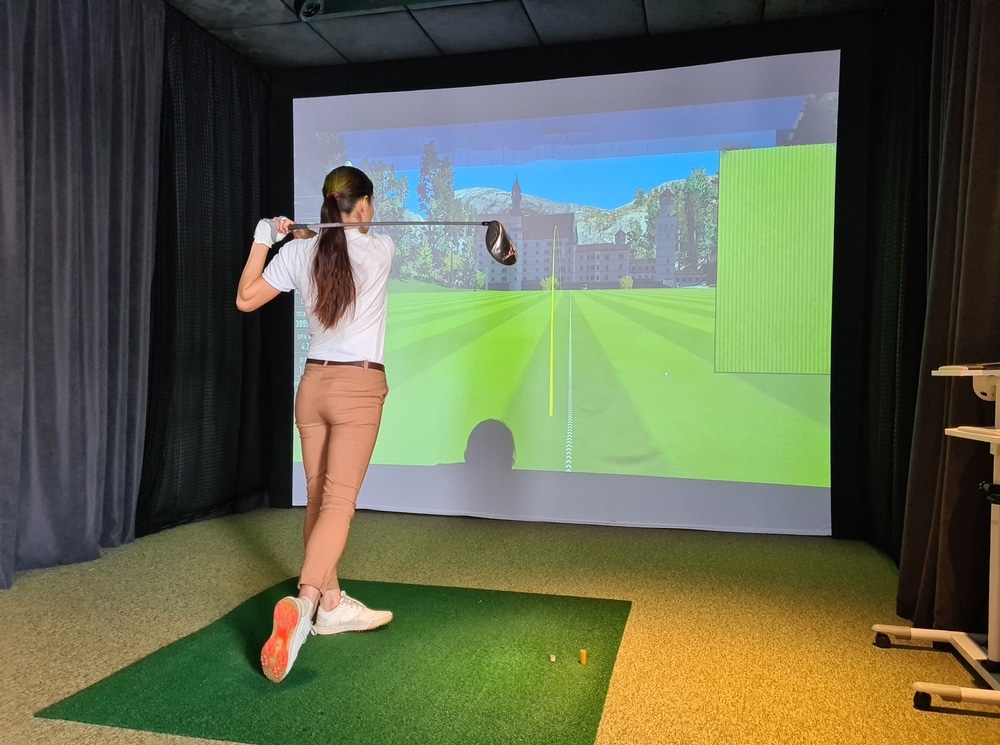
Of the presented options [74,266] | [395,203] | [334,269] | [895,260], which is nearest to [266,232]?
[334,269]

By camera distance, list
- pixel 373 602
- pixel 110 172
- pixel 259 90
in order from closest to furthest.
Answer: pixel 373 602 → pixel 110 172 → pixel 259 90

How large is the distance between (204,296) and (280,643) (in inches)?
102

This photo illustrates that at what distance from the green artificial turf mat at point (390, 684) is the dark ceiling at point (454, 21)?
9.33 feet

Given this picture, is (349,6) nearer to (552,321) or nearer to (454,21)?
(454,21)

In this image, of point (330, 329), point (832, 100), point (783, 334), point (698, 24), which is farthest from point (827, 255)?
point (330, 329)

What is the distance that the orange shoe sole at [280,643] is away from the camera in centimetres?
182

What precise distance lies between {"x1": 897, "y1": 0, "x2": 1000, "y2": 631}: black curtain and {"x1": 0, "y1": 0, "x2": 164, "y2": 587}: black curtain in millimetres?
3253

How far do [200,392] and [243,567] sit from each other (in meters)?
1.24

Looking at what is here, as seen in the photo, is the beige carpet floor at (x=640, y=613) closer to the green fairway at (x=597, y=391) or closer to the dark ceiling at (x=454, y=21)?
the green fairway at (x=597, y=391)

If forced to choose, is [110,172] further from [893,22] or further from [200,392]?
[893,22]

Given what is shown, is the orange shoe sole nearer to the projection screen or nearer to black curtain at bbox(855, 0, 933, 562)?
the projection screen

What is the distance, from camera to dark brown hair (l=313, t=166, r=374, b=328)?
203 cm

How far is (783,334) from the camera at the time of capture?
3625mm

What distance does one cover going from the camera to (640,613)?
2496 millimetres
